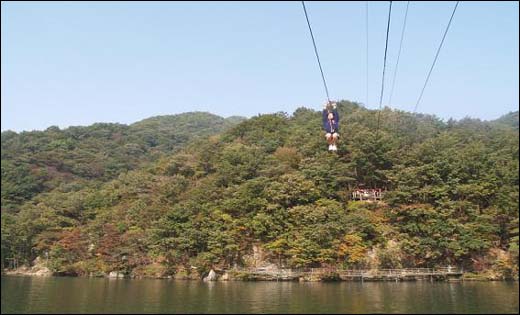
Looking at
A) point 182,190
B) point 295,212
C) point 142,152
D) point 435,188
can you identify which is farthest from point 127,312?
point 142,152

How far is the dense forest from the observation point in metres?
31.6

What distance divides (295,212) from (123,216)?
19.3 m

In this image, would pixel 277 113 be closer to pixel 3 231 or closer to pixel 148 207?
pixel 148 207

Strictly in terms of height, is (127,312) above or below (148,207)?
below

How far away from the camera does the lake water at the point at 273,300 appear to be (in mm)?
17844

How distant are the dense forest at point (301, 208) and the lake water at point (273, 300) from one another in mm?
6064

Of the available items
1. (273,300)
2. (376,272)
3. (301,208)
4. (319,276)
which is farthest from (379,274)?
(273,300)

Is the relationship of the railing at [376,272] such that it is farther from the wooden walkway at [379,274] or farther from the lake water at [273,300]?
the lake water at [273,300]

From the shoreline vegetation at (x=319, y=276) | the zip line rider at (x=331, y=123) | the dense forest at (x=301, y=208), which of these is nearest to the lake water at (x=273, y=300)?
the shoreline vegetation at (x=319, y=276)

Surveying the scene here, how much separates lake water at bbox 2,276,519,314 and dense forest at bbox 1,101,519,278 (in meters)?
6.06

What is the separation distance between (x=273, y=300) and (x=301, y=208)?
14.3 meters

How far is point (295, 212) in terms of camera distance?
115ft

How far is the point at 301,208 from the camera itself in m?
34.8

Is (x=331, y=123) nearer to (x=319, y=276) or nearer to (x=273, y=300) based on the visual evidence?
(x=273, y=300)
